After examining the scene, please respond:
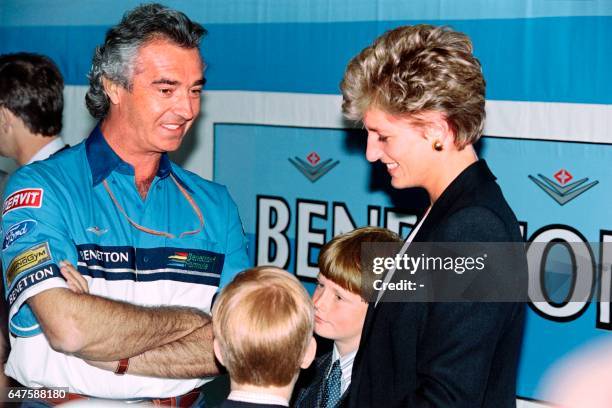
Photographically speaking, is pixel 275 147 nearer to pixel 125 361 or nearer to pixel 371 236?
pixel 371 236

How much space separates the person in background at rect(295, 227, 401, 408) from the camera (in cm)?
246

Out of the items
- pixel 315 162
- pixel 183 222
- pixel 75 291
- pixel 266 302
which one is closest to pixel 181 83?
pixel 183 222

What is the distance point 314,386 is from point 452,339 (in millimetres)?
1052

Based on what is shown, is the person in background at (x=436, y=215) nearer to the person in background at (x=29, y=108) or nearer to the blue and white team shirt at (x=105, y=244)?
the blue and white team shirt at (x=105, y=244)

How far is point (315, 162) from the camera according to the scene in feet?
11.5

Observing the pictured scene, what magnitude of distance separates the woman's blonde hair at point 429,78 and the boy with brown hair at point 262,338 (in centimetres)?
49

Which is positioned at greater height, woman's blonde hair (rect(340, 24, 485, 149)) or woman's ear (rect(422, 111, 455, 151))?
woman's blonde hair (rect(340, 24, 485, 149))

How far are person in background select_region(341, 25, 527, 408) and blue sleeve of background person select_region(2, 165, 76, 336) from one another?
0.85 meters

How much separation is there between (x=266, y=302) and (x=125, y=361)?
530mm

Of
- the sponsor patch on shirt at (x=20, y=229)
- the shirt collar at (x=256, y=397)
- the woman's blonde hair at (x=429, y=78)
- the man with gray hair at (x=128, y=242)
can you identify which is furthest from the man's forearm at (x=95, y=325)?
the woman's blonde hair at (x=429, y=78)

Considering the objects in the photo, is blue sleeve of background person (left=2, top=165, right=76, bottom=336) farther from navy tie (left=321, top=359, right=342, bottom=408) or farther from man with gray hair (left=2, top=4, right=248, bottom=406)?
navy tie (left=321, top=359, right=342, bottom=408)

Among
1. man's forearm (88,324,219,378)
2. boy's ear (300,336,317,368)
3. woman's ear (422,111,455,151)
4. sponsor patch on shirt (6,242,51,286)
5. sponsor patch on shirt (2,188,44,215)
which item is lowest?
man's forearm (88,324,219,378)

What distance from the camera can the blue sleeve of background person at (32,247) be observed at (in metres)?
2.11

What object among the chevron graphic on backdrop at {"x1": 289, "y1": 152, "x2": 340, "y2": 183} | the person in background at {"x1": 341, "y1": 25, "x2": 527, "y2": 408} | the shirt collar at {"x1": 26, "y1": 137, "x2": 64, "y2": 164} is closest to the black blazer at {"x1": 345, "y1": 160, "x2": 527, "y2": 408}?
the person in background at {"x1": 341, "y1": 25, "x2": 527, "y2": 408}
